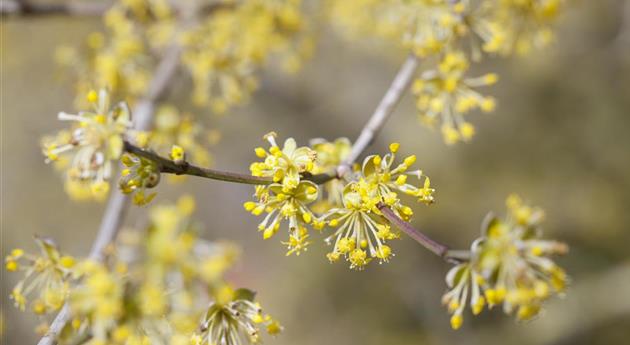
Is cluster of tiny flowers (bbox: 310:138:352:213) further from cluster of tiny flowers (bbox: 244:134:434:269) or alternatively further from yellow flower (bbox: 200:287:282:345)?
yellow flower (bbox: 200:287:282:345)

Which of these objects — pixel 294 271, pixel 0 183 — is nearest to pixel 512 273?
pixel 294 271

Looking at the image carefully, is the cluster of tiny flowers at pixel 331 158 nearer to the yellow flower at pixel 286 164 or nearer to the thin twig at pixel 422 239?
the yellow flower at pixel 286 164

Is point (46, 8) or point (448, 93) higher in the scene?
point (46, 8)

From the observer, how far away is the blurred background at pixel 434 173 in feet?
17.2

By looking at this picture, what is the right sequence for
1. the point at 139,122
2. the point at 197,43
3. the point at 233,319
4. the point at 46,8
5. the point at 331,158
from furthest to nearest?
the point at 197,43, the point at 46,8, the point at 139,122, the point at 331,158, the point at 233,319

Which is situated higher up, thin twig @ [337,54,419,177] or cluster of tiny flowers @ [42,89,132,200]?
thin twig @ [337,54,419,177]

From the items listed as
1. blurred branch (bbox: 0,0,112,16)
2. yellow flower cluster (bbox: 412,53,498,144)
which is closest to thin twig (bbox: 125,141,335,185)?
yellow flower cluster (bbox: 412,53,498,144)

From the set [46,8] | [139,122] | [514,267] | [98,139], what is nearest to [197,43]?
[139,122]

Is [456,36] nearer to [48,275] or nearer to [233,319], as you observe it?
[233,319]

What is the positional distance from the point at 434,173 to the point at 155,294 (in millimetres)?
4654

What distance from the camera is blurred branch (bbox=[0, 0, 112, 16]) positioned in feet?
8.87

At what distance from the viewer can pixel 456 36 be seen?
2408mm

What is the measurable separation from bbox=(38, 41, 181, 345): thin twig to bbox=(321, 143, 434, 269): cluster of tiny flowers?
708mm

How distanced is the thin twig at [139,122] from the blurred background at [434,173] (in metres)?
2.34
